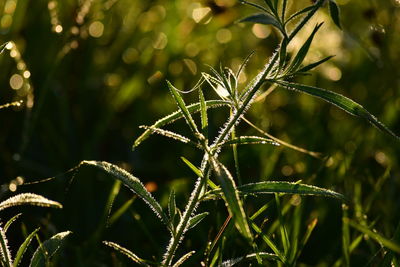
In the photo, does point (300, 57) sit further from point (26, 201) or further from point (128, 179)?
point (26, 201)

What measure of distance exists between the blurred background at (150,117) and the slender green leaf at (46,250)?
352mm

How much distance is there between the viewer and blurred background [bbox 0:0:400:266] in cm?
195

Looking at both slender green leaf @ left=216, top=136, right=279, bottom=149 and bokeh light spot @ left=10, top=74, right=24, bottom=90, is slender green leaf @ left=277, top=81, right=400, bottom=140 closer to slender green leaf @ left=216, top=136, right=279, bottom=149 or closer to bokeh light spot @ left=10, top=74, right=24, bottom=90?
slender green leaf @ left=216, top=136, right=279, bottom=149

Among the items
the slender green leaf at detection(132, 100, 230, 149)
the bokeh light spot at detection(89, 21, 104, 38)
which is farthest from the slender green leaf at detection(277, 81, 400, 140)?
the bokeh light spot at detection(89, 21, 104, 38)

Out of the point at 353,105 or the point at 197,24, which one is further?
the point at 197,24

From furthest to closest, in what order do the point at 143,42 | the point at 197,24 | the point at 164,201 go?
the point at 197,24 < the point at 143,42 < the point at 164,201

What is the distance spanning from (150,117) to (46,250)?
1.59 m

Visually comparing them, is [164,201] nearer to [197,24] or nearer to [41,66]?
[41,66]

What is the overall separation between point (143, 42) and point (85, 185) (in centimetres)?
118

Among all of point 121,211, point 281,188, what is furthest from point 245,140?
point 121,211

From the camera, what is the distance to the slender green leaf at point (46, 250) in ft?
3.67

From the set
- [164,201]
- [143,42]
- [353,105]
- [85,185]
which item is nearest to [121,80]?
[143,42]

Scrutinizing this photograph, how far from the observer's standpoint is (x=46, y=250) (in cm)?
112

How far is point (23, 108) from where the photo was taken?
2.42 m
